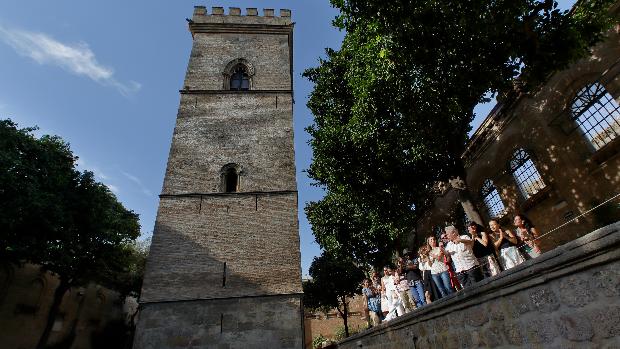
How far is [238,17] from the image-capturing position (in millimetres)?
21281

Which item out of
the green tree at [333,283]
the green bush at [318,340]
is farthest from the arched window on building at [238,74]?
the green bush at [318,340]

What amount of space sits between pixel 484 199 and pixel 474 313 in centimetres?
1318

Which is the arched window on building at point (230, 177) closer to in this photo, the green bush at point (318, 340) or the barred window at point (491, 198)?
the barred window at point (491, 198)

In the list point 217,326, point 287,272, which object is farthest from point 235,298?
point 287,272

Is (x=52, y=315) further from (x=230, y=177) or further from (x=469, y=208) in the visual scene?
(x=469, y=208)

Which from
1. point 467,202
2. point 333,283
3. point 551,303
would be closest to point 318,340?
→ point 333,283

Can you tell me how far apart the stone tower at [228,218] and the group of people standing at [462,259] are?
512 cm

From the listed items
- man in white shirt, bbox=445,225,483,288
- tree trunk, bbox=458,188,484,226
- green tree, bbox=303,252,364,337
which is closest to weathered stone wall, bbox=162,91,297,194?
tree trunk, bbox=458,188,484,226

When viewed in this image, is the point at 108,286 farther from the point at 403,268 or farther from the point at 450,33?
the point at 450,33

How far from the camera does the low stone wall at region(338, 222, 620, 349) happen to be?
263 centimetres

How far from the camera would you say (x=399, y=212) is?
15289 millimetres

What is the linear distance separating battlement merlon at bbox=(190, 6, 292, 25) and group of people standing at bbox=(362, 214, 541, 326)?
715 inches

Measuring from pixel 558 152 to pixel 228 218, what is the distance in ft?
40.2

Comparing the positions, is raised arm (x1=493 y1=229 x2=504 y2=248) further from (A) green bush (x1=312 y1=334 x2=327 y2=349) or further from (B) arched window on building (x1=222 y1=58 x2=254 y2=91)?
(A) green bush (x1=312 y1=334 x2=327 y2=349)
